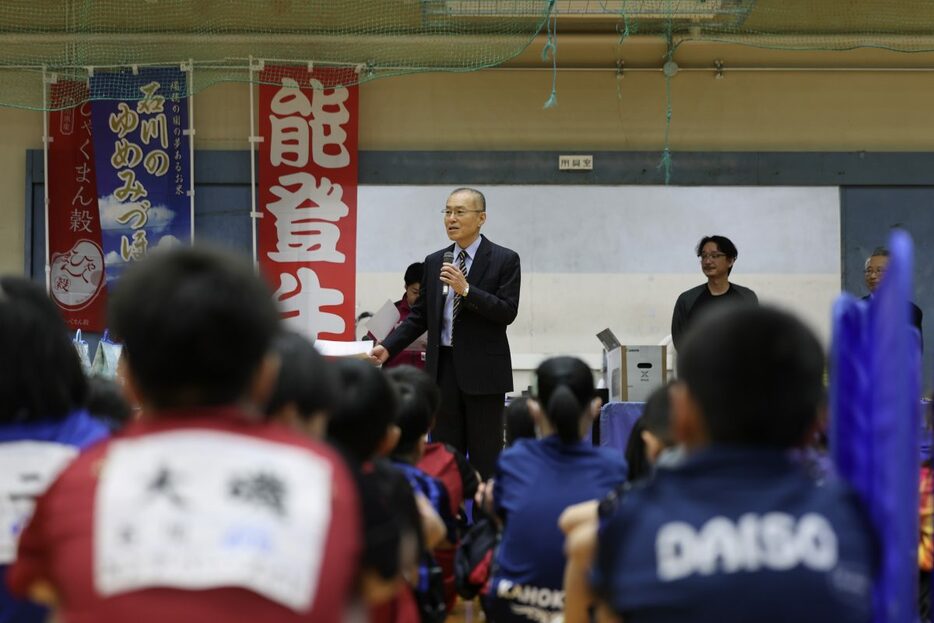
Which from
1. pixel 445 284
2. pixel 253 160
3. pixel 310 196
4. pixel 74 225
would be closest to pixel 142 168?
pixel 74 225

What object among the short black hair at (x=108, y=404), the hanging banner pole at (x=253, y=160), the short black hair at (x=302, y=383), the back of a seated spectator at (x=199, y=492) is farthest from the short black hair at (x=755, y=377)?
the hanging banner pole at (x=253, y=160)

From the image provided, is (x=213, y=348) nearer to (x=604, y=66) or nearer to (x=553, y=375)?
(x=553, y=375)

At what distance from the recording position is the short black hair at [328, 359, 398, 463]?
192cm

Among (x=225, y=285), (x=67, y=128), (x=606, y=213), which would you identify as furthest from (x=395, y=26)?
(x=225, y=285)

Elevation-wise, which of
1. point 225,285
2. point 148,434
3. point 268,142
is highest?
point 268,142

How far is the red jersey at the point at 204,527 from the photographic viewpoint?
1.08 metres

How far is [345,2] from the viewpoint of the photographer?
6.70 meters

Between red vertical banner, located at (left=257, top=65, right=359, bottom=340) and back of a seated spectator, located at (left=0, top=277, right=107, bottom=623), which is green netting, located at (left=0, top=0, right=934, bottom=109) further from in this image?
back of a seated spectator, located at (left=0, top=277, right=107, bottom=623)

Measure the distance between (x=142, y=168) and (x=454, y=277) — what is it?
3326 millimetres

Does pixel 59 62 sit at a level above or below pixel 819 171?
above

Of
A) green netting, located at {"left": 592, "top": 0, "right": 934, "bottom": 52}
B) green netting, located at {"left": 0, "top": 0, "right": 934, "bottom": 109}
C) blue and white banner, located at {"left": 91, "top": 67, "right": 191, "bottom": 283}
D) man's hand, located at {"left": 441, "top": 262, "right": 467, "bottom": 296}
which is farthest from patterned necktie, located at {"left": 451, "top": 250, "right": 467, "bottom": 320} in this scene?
blue and white banner, located at {"left": 91, "top": 67, "right": 191, "bottom": 283}

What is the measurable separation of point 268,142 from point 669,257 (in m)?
2.57

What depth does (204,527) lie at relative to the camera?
3.57 ft

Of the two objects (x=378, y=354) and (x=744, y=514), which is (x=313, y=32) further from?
(x=744, y=514)
